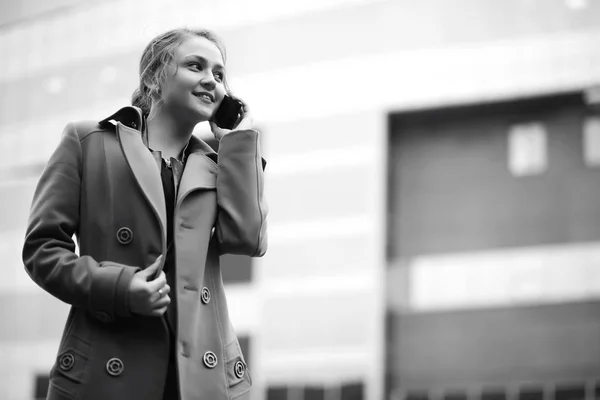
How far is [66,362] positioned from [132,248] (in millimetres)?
313

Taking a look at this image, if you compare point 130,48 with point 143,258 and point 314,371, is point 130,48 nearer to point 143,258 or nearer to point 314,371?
point 314,371

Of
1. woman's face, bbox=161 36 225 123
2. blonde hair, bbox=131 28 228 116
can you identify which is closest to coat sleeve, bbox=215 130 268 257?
woman's face, bbox=161 36 225 123

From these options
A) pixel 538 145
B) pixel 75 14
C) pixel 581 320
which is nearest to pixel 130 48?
pixel 75 14

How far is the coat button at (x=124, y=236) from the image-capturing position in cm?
243

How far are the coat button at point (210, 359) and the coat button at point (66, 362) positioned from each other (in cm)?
31

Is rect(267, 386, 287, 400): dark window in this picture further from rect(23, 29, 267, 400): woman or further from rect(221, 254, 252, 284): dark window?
rect(23, 29, 267, 400): woman

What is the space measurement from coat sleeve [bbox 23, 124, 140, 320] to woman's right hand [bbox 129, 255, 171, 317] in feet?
0.06

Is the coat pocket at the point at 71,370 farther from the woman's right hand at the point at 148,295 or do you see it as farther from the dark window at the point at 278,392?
the dark window at the point at 278,392

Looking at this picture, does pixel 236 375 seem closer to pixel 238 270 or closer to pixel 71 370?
pixel 71 370

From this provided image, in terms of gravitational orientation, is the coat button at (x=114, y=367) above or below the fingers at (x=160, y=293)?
below

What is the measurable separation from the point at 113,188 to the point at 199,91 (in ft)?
1.17

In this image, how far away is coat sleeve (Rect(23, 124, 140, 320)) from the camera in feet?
7.48

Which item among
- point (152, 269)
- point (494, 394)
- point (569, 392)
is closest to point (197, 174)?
point (152, 269)

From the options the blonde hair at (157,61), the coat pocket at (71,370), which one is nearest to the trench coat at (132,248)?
the coat pocket at (71,370)
